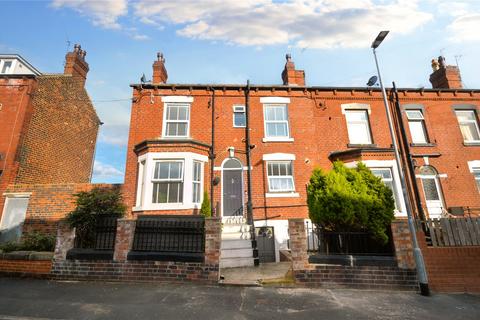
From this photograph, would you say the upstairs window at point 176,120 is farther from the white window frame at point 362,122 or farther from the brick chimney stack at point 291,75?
the white window frame at point 362,122

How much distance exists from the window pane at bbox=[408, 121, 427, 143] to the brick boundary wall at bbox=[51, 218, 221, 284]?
41.1 ft

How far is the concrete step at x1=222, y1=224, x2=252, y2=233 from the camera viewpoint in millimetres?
9773

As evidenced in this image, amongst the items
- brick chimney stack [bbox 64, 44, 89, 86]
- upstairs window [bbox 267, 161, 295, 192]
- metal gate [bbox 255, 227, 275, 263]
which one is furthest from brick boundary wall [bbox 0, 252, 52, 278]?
brick chimney stack [bbox 64, 44, 89, 86]

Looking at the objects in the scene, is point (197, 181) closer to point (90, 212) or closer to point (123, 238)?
point (90, 212)

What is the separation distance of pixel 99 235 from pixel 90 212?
1294 mm

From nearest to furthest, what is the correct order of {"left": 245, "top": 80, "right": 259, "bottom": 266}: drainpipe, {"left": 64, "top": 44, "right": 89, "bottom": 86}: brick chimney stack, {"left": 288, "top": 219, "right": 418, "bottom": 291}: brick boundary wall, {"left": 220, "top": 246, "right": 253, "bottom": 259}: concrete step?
{"left": 288, "top": 219, "right": 418, "bottom": 291}: brick boundary wall < {"left": 220, "top": 246, "right": 253, "bottom": 259}: concrete step < {"left": 245, "top": 80, "right": 259, "bottom": 266}: drainpipe < {"left": 64, "top": 44, "right": 89, "bottom": 86}: brick chimney stack

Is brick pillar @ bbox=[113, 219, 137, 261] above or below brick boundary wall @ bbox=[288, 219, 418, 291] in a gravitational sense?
above

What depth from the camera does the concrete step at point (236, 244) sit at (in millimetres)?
8663

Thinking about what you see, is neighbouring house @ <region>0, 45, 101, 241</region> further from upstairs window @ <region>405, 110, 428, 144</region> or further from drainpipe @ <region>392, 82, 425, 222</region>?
upstairs window @ <region>405, 110, 428, 144</region>

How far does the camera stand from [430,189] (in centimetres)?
1240

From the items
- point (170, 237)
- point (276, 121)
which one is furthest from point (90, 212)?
point (276, 121)

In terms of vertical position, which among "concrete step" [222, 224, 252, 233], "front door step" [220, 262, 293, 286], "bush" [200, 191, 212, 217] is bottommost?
"front door step" [220, 262, 293, 286]

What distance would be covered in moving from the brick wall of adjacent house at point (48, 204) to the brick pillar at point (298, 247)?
855 cm

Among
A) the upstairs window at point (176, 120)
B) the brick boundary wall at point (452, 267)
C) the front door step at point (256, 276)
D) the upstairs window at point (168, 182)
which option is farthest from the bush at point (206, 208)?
the brick boundary wall at point (452, 267)
